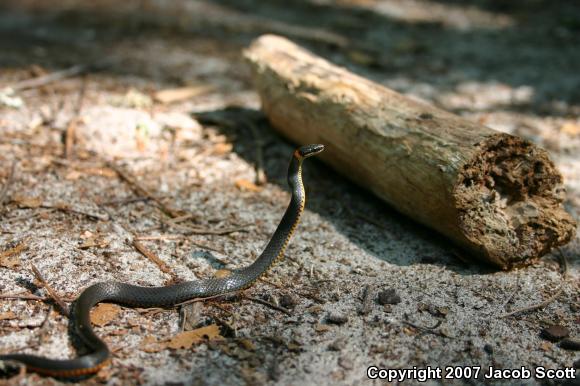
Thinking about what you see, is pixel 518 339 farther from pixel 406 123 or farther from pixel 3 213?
pixel 3 213

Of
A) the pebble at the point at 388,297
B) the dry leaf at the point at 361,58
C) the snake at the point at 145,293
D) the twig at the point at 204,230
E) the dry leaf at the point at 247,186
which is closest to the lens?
the snake at the point at 145,293

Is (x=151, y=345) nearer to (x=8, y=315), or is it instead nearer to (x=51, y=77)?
(x=8, y=315)

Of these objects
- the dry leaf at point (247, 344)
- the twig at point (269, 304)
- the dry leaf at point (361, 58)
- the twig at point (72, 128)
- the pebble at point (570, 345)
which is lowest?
the dry leaf at point (247, 344)

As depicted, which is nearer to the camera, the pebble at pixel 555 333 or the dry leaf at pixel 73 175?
the pebble at pixel 555 333

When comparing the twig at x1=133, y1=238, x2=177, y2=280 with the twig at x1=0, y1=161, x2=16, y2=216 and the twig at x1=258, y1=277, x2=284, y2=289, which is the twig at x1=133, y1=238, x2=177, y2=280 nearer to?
the twig at x1=258, y1=277, x2=284, y2=289

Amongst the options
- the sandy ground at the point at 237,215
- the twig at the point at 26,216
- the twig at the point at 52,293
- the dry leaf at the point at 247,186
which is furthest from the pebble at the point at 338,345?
the twig at the point at 26,216

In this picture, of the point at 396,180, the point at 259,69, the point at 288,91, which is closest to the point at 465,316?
the point at 396,180

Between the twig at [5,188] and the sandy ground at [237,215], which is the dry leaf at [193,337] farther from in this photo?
the twig at [5,188]
